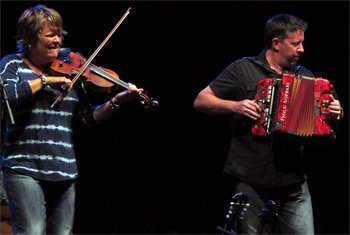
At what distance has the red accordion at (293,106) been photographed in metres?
3.07

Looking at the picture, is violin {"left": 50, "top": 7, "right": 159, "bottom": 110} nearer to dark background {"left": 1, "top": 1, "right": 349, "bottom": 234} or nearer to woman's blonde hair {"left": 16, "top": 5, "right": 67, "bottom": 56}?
woman's blonde hair {"left": 16, "top": 5, "right": 67, "bottom": 56}

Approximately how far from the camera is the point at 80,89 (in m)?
3.03

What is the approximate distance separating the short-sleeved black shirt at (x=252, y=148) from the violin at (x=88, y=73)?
48 centimetres

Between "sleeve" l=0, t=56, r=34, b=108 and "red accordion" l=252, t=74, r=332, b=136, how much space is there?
1224mm

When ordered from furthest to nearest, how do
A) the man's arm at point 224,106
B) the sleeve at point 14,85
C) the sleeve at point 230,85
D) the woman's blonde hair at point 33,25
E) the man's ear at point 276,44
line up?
1. the man's ear at point 276,44
2. the sleeve at point 230,85
3. the man's arm at point 224,106
4. the woman's blonde hair at point 33,25
5. the sleeve at point 14,85

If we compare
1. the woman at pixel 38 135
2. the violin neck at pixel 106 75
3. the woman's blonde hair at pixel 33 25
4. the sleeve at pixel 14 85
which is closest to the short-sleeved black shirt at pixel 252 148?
the violin neck at pixel 106 75

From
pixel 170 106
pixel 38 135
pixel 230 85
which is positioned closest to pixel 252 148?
pixel 230 85

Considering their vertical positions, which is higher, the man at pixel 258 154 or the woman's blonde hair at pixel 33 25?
the woman's blonde hair at pixel 33 25

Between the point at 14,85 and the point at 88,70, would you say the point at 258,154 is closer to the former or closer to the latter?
the point at 88,70

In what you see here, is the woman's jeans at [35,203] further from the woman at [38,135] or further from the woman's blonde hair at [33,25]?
the woman's blonde hair at [33,25]

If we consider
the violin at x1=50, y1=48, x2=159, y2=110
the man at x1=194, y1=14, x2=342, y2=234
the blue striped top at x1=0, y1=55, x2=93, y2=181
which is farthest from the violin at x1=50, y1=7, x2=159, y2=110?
the man at x1=194, y1=14, x2=342, y2=234

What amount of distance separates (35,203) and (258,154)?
4.01 feet

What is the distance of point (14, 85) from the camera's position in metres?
2.63

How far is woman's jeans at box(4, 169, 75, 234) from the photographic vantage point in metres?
Result: 2.64
